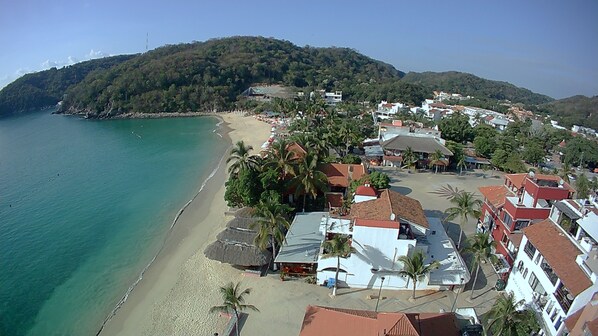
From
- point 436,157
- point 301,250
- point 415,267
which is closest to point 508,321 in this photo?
point 415,267

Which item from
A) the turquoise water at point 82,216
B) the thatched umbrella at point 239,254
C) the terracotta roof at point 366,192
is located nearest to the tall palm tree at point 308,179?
the terracotta roof at point 366,192

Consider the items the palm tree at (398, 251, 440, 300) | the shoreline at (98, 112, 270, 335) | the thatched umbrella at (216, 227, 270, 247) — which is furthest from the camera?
the thatched umbrella at (216, 227, 270, 247)

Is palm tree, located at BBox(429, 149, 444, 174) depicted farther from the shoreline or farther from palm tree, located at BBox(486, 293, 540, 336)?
palm tree, located at BBox(486, 293, 540, 336)

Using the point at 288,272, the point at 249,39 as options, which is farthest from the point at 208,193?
the point at 249,39

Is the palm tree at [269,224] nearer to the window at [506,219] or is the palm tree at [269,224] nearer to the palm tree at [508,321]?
the palm tree at [508,321]

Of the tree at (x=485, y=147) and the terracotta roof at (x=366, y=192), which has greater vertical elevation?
the terracotta roof at (x=366, y=192)

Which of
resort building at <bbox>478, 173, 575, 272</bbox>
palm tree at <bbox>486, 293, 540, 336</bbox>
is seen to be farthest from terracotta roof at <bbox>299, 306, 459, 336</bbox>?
resort building at <bbox>478, 173, 575, 272</bbox>
